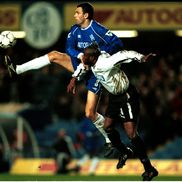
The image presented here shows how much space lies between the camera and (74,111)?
20.7 m

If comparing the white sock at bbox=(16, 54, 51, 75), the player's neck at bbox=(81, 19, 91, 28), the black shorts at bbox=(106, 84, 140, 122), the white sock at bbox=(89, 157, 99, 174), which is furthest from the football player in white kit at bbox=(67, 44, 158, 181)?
the white sock at bbox=(89, 157, 99, 174)

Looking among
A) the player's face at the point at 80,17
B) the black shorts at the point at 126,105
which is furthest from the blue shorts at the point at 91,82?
the player's face at the point at 80,17

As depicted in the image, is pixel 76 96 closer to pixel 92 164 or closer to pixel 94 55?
pixel 92 164

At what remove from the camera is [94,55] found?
12.6 metres

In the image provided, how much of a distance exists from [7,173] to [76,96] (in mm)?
2358

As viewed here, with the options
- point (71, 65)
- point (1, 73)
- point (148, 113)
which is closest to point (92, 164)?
point (148, 113)

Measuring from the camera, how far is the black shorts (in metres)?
12.8

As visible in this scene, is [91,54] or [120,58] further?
[91,54]

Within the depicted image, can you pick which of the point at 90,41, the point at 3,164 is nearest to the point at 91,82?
the point at 90,41

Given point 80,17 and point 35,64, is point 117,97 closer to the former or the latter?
point 80,17

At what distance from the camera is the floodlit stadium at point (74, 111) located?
19.9 m

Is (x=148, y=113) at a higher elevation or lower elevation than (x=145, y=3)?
lower

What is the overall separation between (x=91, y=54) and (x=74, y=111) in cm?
816

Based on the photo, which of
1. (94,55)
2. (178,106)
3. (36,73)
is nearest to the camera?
(94,55)
